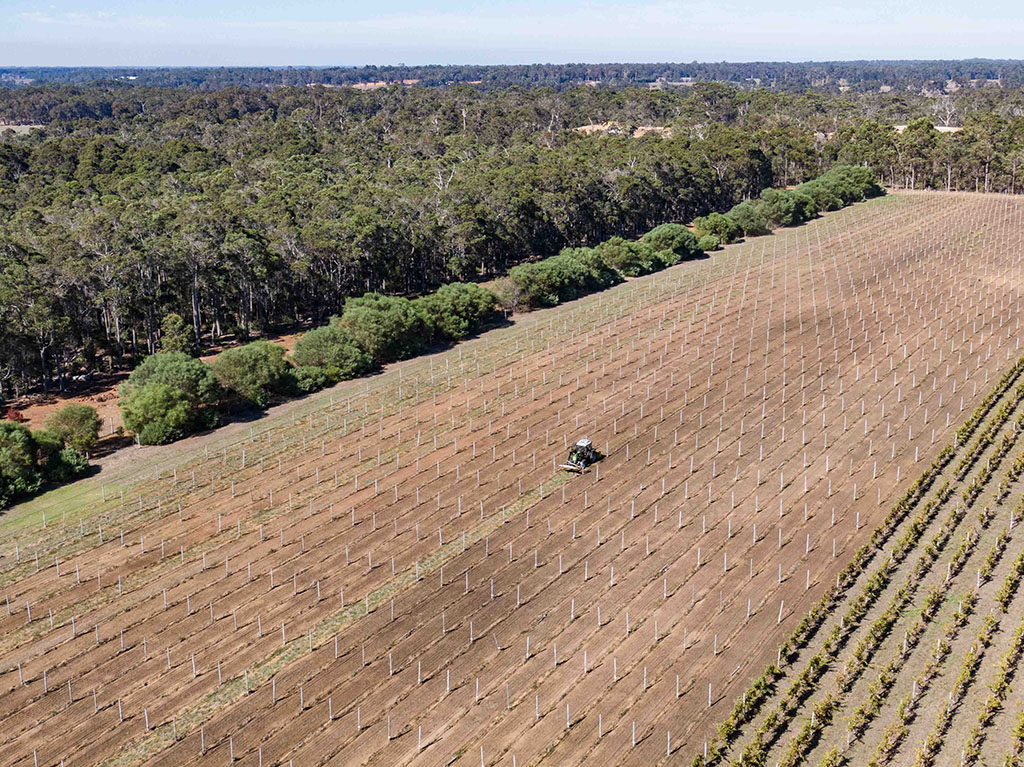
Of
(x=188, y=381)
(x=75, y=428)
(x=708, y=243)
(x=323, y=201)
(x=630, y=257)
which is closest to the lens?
(x=75, y=428)

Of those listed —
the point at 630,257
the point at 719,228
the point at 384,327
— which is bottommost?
the point at 630,257

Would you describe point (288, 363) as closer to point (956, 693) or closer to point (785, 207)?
point (956, 693)

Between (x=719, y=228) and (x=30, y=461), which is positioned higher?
(x=719, y=228)

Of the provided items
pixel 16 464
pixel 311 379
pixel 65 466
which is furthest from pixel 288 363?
pixel 16 464

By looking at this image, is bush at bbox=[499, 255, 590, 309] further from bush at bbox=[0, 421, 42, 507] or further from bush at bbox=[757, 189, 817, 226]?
bush at bbox=[0, 421, 42, 507]

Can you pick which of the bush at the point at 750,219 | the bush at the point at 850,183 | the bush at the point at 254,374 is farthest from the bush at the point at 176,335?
the bush at the point at 850,183

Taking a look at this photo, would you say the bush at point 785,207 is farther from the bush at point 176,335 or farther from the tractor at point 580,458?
the tractor at point 580,458
